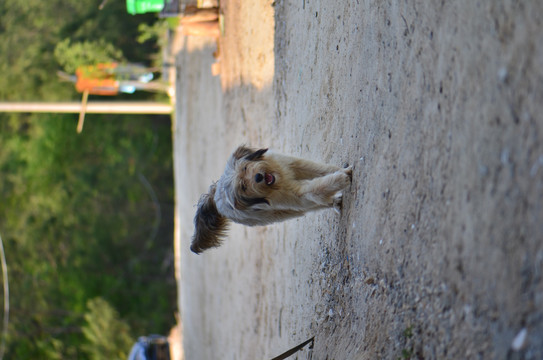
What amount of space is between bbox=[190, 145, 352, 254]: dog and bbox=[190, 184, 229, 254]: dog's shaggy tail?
0.20 meters

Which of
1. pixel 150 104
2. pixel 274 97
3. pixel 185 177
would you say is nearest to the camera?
pixel 274 97

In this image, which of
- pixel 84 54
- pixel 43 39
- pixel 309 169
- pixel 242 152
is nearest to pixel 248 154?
pixel 242 152

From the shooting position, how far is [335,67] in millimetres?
5242

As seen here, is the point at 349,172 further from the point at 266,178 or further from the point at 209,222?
the point at 209,222

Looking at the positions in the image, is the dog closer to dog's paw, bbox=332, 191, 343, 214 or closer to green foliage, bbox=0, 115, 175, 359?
dog's paw, bbox=332, 191, 343, 214

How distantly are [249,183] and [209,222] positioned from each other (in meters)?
0.91

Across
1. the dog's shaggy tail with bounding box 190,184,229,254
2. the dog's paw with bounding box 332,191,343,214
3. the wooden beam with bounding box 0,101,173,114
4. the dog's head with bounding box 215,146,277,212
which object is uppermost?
the dog's head with bounding box 215,146,277,212

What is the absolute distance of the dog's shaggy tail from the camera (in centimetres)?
530

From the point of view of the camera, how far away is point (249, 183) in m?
4.59

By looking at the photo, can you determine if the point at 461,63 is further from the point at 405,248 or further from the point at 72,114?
the point at 72,114

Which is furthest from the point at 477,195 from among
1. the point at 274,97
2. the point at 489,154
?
the point at 274,97

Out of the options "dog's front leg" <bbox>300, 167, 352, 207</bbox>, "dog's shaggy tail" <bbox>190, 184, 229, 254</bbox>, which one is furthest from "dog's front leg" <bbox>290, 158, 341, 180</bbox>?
"dog's shaggy tail" <bbox>190, 184, 229, 254</bbox>

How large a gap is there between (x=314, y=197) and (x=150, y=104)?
44.4ft

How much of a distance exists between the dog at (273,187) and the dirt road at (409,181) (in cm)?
19
